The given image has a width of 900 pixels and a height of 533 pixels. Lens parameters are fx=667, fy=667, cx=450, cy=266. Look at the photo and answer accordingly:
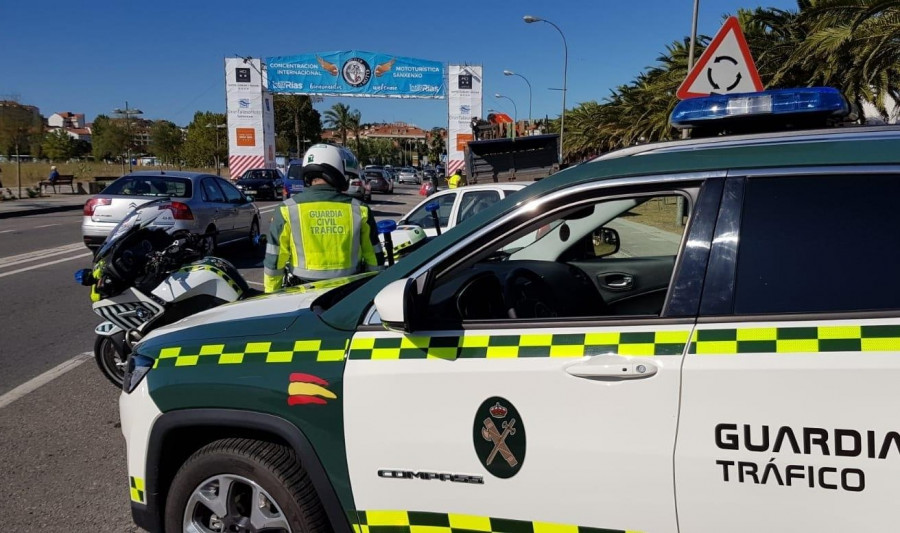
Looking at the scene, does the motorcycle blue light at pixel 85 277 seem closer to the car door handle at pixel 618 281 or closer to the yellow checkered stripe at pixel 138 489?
the yellow checkered stripe at pixel 138 489

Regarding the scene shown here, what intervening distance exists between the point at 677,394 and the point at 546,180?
0.88m

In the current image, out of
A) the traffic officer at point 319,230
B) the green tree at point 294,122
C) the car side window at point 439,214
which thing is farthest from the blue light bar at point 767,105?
the green tree at point 294,122

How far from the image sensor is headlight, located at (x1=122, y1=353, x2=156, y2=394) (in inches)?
103

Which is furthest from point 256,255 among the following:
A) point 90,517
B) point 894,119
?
point 894,119

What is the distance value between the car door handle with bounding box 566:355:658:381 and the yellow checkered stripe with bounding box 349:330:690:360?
2cm

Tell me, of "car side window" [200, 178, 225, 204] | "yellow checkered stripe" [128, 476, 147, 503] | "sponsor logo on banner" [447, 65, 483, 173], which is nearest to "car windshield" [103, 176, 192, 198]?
"car side window" [200, 178, 225, 204]

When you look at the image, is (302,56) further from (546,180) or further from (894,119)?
(546,180)

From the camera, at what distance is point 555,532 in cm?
204

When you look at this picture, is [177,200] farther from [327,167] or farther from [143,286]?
[327,167]

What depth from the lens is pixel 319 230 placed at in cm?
408

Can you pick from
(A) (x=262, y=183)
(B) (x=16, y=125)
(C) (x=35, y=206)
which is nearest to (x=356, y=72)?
(A) (x=262, y=183)

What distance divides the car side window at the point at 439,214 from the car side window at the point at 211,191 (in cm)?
422

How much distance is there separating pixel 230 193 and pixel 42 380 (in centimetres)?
745

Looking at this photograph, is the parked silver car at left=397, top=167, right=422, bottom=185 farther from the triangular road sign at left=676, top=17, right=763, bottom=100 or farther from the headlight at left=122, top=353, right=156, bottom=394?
the headlight at left=122, top=353, right=156, bottom=394
